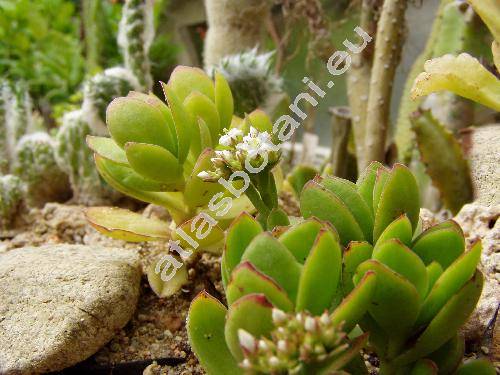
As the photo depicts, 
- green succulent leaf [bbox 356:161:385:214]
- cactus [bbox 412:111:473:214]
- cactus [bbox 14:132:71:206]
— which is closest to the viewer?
green succulent leaf [bbox 356:161:385:214]

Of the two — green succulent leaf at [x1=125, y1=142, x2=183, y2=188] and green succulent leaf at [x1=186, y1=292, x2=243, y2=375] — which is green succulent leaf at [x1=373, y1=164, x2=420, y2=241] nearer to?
green succulent leaf at [x1=186, y1=292, x2=243, y2=375]

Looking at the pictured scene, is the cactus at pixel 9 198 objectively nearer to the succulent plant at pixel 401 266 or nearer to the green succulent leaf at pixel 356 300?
the succulent plant at pixel 401 266

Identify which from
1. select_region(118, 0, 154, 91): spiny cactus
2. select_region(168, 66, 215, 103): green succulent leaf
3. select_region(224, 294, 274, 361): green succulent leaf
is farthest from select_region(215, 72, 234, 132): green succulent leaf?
select_region(118, 0, 154, 91): spiny cactus

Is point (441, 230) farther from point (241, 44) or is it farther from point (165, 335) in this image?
point (241, 44)

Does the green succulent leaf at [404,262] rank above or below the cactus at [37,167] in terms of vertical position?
above

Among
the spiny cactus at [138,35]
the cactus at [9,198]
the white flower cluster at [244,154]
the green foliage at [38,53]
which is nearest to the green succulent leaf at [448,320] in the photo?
the white flower cluster at [244,154]

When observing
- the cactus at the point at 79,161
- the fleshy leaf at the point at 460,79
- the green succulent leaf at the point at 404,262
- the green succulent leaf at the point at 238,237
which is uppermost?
the fleshy leaf at the point at 460,79
